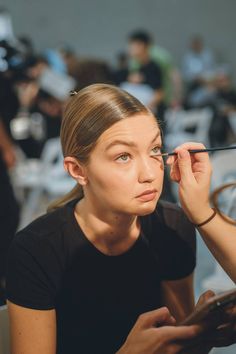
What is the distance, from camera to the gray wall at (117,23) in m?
10.1

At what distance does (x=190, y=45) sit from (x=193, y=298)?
9392 millimetres

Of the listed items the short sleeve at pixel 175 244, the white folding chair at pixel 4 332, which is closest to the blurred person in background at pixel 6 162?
the white folding chair at pixel 4 332

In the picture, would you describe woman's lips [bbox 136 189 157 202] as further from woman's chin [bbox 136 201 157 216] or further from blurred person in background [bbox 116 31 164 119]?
blurred person in background [bbox 116 31 164 119]

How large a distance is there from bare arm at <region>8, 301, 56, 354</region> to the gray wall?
961 centimetres

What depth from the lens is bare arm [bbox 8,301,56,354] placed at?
3.44 ft

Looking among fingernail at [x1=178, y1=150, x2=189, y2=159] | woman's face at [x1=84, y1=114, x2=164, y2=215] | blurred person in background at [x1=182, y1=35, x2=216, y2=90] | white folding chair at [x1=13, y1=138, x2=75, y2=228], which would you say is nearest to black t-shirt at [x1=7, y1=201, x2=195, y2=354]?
woman's face at [x1=84, y1=114, x2=164, y2=215]

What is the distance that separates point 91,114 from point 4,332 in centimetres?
49

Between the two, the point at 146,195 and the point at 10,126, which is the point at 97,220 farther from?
the point at 10,126

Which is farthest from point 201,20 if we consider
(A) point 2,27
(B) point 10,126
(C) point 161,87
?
(B) point 10,126

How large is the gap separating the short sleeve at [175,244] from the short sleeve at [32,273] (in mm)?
251

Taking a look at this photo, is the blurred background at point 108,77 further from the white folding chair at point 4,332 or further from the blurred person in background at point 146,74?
the white folding chair at point 4,332

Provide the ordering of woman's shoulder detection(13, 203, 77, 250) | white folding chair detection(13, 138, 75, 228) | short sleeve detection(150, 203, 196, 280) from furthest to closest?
white folding chair detection(13, 138, 75, 228) → short sleeve detection(150, 203, 196, 280) → woman's shoulder detection(13, 203, 77, 250)

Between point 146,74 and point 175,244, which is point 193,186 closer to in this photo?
point 175,244

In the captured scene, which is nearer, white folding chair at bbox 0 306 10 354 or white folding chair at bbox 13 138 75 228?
white folding chair at bbox 0 306 10 354
